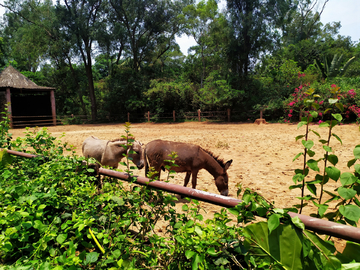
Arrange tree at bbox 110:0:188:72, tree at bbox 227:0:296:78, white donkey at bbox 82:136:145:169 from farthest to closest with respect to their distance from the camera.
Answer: tree at bbox 110:0:188:72, tree at bbox 227:0:296:78, white donkey at bbox 82:136:145:169

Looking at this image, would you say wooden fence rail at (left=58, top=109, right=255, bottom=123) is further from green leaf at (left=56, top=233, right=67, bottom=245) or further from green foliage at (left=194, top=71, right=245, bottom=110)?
green leaf at (left=56, top=233, right=67, bottom=245)

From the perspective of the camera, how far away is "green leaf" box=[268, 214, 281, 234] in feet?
3.86

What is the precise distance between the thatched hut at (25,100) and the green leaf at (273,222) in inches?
939

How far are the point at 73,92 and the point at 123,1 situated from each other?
14179 millimetres

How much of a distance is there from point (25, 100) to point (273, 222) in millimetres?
30142

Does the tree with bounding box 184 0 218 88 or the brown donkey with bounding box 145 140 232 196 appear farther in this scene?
the tree with bounding box 184 0 218 88

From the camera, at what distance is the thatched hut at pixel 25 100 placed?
829 inches

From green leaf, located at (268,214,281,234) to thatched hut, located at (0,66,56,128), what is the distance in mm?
23840

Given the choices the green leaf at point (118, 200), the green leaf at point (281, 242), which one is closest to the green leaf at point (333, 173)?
the green leaf at point (281, 242)

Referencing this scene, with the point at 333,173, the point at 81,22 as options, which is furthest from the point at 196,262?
the point at 81,22

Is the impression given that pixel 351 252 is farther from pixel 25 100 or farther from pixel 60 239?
pixel 25 100

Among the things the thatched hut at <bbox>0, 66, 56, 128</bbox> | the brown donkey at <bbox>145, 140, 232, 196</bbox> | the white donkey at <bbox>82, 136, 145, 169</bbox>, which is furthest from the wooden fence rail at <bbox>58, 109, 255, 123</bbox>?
the white donkey at <bbox>82, 136, 145, 169</bbox>

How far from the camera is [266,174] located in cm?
563

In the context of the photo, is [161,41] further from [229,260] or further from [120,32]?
[229,260]
